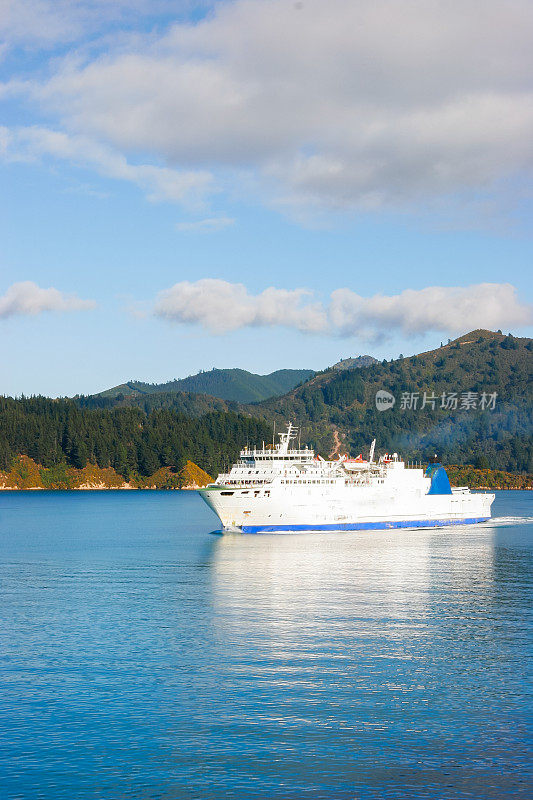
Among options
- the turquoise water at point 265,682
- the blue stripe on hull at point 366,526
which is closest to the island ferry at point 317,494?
the blue stripe on hull at point 366,526

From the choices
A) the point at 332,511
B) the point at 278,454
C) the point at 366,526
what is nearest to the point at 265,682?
the point at 278,454

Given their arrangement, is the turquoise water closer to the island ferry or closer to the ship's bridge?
the island ferry

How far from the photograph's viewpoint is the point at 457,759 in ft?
96.1

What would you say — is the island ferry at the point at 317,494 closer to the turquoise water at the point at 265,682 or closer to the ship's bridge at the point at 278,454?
the ship's bridge at the point at 278,454

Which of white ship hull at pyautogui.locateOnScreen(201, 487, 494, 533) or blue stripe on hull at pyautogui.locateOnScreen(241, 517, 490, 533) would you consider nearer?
white ship hull at pyautogui.locateOnScreen(201, 487, 494, 533)

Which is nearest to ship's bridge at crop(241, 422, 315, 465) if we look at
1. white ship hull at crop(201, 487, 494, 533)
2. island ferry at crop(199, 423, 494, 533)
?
island ferry at crop(199, 423, 494, 533)

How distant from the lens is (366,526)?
409 feet

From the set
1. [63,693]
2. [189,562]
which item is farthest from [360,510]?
[63,693]

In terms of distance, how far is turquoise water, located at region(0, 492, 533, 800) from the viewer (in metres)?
28.0

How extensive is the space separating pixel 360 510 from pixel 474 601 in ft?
204

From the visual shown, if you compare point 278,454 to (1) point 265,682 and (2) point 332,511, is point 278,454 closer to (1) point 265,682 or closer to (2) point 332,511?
(2) point 332,511

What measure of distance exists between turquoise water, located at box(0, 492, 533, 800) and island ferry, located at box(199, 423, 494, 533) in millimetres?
33524

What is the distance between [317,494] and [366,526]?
11.5 m

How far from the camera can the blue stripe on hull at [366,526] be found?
115000 millimetres
